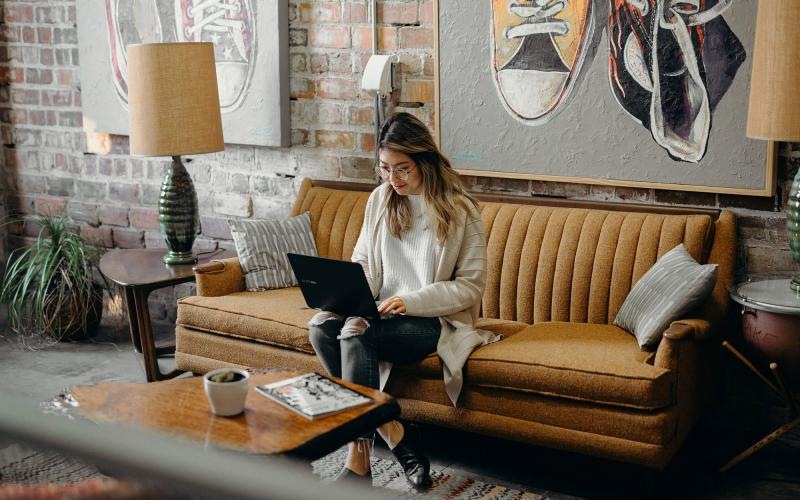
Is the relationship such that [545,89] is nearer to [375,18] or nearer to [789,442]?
[375,18]

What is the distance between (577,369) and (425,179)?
80cm

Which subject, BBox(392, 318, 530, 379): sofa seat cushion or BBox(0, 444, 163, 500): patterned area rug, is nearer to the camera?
BBox(0, 444, 163, 500): patterned area rug

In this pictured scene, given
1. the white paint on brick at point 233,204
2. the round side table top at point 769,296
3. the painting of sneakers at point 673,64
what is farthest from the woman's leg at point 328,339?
the white paint on brick at point 233,204

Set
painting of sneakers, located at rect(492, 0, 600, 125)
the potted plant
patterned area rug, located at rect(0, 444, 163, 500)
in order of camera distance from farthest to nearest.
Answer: the potted plant → painting of sneakers, located at rect(492, 0, 600, 125) → patterned area rug, located at rect(0, 444, 163, 500)

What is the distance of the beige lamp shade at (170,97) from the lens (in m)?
3.84

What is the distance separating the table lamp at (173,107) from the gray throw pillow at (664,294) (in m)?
1.90

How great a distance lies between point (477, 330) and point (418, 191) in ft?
1.69

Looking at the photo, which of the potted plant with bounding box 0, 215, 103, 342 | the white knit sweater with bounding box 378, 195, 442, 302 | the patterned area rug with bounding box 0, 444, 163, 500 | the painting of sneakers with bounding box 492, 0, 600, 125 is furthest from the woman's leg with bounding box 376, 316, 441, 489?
the patterned area rug with bounding box 0, 444, 163, 500

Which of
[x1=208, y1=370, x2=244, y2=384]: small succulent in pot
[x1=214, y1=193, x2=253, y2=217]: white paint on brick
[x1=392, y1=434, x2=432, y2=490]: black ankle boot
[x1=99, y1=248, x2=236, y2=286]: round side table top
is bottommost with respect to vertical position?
[x1=392, y1=434, x2=432, y2=490]: black ankle boot

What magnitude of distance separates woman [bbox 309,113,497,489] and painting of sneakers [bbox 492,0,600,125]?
2.49 feet

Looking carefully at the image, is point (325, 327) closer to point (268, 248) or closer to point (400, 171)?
point (400, 171)

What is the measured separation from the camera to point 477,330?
10.3ft

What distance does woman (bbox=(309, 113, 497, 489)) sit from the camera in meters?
2.96

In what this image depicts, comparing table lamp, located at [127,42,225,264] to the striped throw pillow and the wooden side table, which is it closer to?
the wooden side table
